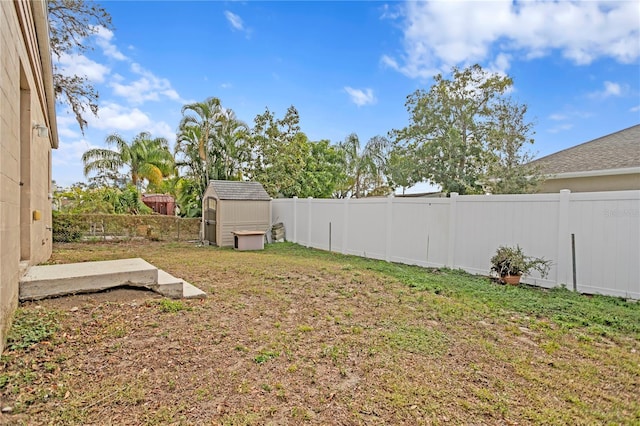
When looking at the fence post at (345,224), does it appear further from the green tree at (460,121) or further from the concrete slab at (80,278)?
the concrete slab at (80,278)

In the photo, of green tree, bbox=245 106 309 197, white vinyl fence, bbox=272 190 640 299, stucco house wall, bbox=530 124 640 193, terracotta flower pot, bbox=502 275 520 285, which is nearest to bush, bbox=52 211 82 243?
green tree, bbox=245 106 309 197

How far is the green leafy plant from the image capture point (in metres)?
6.02

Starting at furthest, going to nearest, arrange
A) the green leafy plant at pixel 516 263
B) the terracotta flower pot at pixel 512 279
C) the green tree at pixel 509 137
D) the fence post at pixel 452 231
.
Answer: the green tree at pixel 509 137, the fence post at pixel 452 231, the terracotta flower pot at pixel 512 279, the green leafy plant at pixel 516 263

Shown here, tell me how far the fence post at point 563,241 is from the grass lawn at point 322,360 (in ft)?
2.27

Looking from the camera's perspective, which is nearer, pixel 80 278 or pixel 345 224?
pixel 80 278

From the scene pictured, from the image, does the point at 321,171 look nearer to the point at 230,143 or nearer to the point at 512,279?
the point at 230,143

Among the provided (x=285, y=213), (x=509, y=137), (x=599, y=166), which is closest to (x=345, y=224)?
(x=285, y=213)

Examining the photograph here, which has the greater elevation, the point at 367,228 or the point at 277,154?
the point at 277,154

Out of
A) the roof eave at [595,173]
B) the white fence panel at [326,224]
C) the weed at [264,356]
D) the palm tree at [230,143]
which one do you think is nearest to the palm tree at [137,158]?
the palm tree at [230,143]

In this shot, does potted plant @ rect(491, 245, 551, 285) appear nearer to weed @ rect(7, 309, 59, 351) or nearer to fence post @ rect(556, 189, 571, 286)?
fence post @ rect(556, 189, 571, 286)

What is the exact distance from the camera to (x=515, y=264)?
6105mm

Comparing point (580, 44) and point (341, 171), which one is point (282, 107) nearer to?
point (341, 171)

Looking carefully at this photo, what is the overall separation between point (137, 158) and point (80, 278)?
820 inches

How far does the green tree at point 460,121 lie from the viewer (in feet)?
Answer: 37.5
